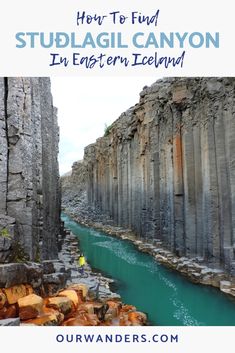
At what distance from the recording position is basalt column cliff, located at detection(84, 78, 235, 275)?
559 inches

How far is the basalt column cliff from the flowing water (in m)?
1.62

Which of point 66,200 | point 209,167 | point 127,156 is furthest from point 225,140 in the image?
point 66,200

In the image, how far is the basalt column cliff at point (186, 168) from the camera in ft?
46.5

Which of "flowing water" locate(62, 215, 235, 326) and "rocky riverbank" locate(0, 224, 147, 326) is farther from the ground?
"rocky riverbank" locate(0, 224, 147, 326)

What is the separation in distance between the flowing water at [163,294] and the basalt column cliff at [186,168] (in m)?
1.62

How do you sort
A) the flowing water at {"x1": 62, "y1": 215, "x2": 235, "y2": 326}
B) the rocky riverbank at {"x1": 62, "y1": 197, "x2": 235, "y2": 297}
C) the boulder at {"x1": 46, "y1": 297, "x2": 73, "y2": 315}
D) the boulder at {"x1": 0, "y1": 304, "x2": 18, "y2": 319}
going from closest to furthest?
the boulder at {"x1": 0, "y1": 304, "x2": 18, "y2": 319} → the boulder at {"x1": 46, "y1": 297, "x2": 73, "y2": 315} → the flowing water at {"x1": 62, "y1": 215, "x2": 235, "y2": 326} → the rocky riverbank at {"x1": 62, "y1": 197, "x2": 235, "y2": 297}

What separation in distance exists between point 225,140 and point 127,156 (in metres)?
18.2

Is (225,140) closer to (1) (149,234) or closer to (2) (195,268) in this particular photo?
(2) (195,268)

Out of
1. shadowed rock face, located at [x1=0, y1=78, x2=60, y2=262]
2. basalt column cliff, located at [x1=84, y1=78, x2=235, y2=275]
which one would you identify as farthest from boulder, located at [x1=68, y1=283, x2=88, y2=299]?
basalt column cliff, located at [x1=84, y1=78, x2=235, y2=275]

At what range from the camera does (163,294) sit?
42.8 ft

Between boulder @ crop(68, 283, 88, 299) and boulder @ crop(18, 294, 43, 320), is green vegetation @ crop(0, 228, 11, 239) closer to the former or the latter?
boulder @ crop(18, 294, 43, 320)

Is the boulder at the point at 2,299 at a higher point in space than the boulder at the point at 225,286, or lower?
higher

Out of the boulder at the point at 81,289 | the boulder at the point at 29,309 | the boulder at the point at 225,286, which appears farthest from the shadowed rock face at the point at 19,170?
the boulder at the point at 225,286

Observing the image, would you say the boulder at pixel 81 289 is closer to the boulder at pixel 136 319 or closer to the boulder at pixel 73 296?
the boulder at pixel 73 296
